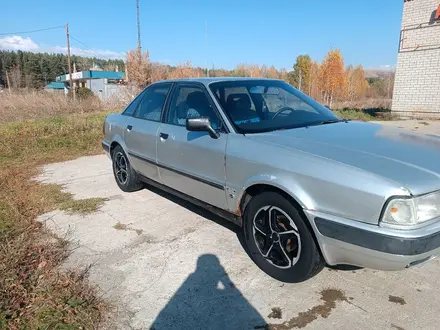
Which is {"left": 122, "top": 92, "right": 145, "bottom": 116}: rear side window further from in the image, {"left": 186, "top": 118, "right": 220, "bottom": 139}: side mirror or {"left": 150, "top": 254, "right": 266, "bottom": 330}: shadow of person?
{"left": 150, "top": 254, "right": 266, "bottom": 330}: shadow of person

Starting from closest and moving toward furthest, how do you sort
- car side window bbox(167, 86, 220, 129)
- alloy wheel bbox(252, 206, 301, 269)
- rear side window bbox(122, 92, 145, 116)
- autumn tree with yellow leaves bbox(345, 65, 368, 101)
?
alloy wheel bbox(252, 206, 301, 269) → car side window bbox(167, 86, 220, 129) → rear side window bbox(122, 92, 145, 116) → autumn tree with yellow leaves bbox(345, 65, 368, 101)

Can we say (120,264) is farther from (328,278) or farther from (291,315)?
(328,278)

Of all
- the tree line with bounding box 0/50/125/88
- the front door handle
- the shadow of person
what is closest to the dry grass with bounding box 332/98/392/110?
the front door handle

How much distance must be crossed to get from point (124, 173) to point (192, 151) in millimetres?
2099

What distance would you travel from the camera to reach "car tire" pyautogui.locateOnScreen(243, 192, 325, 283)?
241 centimetres

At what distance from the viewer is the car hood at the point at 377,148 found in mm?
2053

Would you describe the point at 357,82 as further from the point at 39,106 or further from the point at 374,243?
the point at 374,243

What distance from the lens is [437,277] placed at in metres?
2.73

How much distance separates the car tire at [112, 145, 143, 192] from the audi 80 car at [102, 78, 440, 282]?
65 centimetres

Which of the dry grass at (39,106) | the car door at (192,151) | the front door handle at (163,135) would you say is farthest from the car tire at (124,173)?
the dry grass at (39,106)

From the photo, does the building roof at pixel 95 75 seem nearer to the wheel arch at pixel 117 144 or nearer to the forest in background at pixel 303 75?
the forest in background at pixel 303 75

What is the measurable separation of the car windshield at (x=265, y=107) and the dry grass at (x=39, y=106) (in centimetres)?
1518

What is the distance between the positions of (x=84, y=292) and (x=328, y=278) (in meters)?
1.92

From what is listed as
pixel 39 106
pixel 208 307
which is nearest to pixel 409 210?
pixel 208 307
